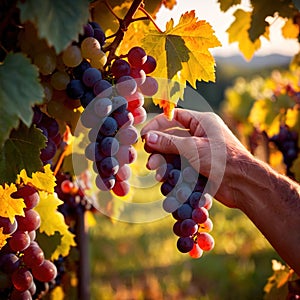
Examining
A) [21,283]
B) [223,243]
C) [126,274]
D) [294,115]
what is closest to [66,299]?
[21,283]

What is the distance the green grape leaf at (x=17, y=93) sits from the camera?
0.91m

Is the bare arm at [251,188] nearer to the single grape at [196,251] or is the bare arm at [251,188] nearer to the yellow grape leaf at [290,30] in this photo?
the single grape at [196,251]

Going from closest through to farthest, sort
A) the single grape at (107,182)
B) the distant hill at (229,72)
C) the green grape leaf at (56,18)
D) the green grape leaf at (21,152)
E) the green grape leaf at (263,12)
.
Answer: the green grape leaf at (56,18) → the green grape leaf at (21,152) → the single grape at (107,182) → the green grape leaf at (263,12) → the distant hill at (229,72)

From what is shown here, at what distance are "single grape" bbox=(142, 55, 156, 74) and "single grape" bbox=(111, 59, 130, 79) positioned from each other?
0.06 metres

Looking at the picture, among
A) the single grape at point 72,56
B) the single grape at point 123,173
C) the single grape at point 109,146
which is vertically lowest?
the single grape at point 123,173

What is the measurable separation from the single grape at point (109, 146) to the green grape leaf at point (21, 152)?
14 cm

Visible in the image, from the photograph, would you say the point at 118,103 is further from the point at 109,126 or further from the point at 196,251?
the point at 196,251

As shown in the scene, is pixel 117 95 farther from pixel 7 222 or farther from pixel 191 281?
pixel 191 281

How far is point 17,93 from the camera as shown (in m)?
0.92

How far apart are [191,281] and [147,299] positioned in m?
0.73

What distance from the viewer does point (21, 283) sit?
1275 mm

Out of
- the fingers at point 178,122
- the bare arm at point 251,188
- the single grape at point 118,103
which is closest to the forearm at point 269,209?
the bare arm at point 251,188

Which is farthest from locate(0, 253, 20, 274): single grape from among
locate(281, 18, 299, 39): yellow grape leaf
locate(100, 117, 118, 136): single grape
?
locate(281, 18, 299, 39): yellow grape leaf

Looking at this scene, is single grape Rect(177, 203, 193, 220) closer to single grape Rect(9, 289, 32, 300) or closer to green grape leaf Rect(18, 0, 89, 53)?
single grape Rect(9, 289, 32, 300)
